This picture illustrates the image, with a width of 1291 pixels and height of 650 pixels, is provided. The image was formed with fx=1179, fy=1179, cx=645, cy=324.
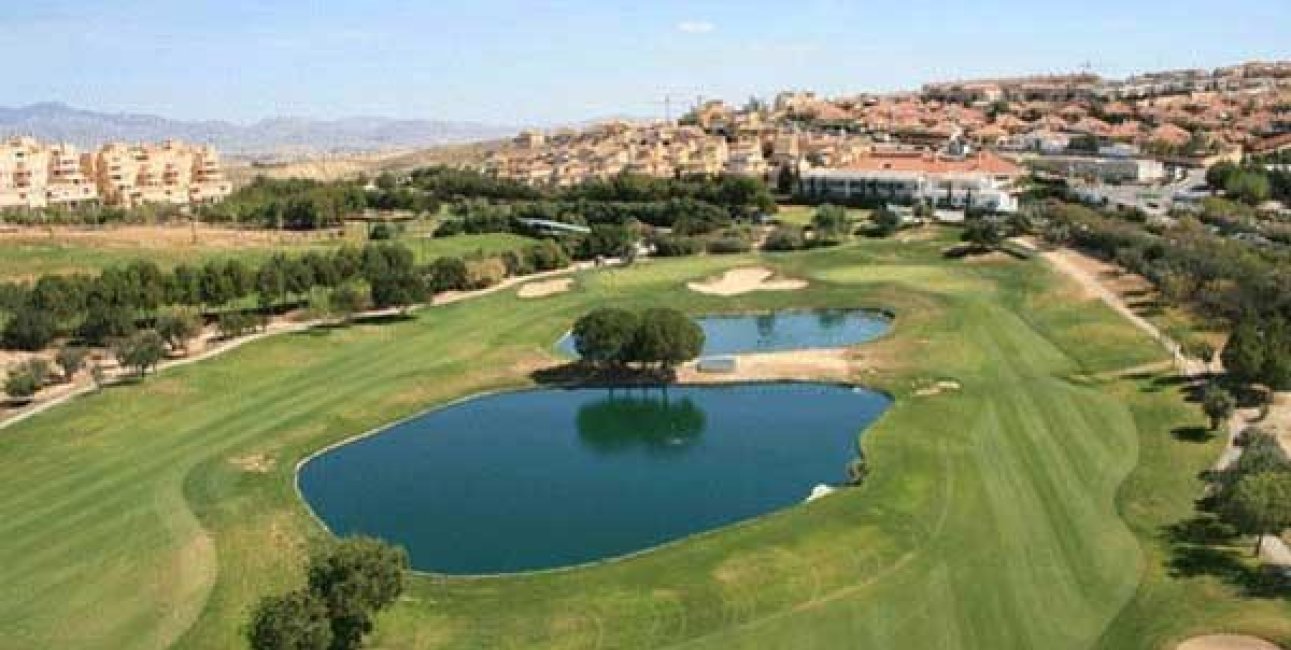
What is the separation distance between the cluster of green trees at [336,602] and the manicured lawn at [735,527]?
180cm

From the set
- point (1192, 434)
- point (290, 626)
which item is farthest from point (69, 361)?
point (1192, 434)

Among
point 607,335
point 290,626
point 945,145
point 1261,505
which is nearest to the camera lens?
point 290,626

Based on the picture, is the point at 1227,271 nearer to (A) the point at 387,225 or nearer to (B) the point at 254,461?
(B) the point at 254,461

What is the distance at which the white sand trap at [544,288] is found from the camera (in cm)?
7756

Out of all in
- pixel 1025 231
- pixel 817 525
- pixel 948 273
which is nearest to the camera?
pixel 817 525

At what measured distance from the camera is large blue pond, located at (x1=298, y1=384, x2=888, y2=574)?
3772 centimetres

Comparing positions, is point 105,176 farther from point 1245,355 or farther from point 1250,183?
point 1245,355

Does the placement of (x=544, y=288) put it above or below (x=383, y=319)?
above

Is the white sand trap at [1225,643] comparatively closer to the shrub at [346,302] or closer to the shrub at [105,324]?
the shrub at [346,302]

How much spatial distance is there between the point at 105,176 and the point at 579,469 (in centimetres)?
9603

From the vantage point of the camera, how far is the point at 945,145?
483 ft

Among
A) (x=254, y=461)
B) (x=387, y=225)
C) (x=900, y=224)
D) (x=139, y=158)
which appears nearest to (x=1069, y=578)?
(x=254, y=461)

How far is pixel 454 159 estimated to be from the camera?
19825 centimetres

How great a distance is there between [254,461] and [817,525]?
21.4m
